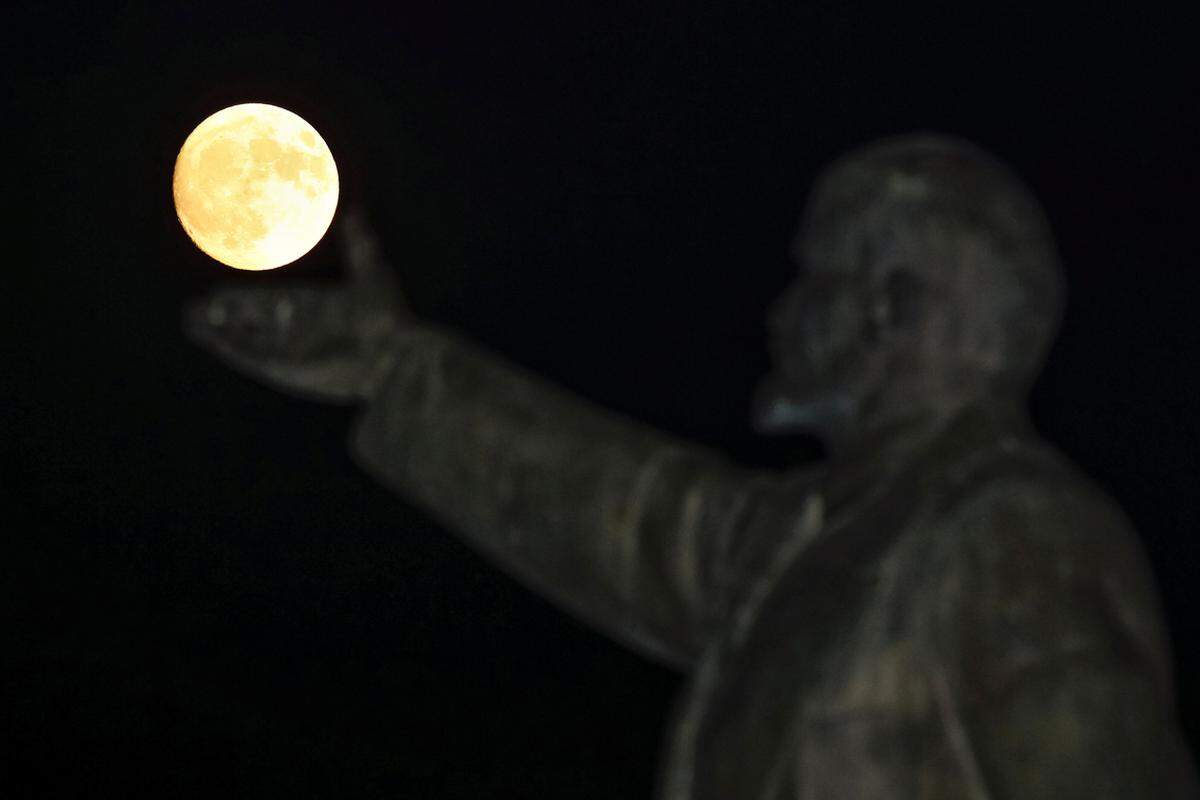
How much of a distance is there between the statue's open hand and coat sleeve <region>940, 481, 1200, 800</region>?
1.49m

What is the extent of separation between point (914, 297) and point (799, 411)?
312 mm

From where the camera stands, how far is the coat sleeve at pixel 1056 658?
4609 millimetres

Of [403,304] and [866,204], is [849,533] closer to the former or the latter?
[866,204]

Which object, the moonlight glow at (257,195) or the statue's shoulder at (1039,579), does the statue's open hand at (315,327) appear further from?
the statue's shoulder at (1039,579)

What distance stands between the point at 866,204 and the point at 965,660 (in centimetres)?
92

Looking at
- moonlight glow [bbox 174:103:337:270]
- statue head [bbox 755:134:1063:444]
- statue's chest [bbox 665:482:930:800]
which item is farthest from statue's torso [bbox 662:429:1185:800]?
moonlight glow [bbox 174:103:337:270]

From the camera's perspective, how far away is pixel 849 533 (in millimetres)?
5098

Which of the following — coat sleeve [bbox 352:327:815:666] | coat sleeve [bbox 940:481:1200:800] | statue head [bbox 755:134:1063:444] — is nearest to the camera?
coat sleeve [bbox 940:481:1200:800]

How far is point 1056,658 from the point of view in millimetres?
4680

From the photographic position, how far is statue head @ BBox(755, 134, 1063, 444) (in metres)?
5.15

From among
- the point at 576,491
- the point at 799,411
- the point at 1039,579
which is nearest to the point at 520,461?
the point at 576,491

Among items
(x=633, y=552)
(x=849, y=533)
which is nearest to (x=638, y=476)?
(x=633, y=552)

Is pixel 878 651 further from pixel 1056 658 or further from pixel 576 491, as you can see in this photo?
pixel 576 491

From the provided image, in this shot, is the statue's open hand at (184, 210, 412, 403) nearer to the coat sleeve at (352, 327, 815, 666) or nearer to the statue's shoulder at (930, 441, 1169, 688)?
the coat sleeve at (352, 327, 815, 666)
